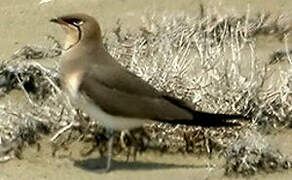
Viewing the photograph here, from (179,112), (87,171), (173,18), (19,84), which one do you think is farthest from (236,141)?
(173,18)

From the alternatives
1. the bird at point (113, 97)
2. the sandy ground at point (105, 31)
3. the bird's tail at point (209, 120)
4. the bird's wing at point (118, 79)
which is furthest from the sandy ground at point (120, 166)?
the bird's wing at point (118, 79)

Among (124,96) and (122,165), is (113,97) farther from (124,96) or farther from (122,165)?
(122,165)

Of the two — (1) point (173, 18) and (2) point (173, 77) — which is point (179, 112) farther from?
(1) point (173, 18)

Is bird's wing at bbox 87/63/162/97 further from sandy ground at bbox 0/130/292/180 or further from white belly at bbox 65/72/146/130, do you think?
sandy ground at bbox 0/130/292/180

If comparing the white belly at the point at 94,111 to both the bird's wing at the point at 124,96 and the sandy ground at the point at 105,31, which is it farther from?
the sandy ground at the point at 105,31

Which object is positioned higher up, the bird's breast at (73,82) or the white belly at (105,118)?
the bird's breast at (73,82)

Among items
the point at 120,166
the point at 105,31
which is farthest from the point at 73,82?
the point at 105,31
